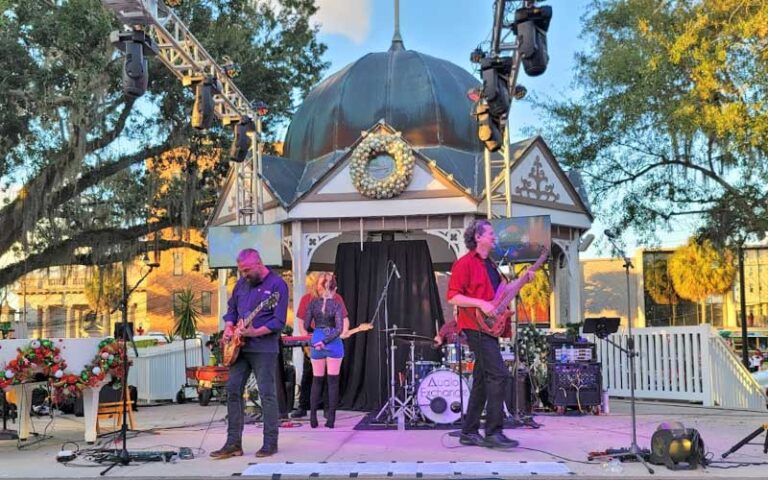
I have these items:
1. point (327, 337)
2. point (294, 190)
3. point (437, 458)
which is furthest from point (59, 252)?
point (437, 458)

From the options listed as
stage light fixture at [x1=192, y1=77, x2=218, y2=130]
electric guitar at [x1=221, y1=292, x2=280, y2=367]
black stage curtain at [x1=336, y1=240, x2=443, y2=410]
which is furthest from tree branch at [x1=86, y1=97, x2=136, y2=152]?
electric guitar at [x1=221, y1=292, x2=280, y2=367]

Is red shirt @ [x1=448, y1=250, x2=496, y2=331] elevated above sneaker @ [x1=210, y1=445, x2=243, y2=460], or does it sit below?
above

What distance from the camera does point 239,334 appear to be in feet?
20.7

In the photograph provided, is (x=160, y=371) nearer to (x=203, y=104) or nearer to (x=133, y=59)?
(x=203, y=104)

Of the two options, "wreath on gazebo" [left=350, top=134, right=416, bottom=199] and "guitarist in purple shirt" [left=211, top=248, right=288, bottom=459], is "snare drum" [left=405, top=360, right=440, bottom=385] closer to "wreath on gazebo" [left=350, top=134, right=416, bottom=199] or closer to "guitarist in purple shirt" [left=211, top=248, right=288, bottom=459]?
"guitarist in purple shirt" [left=211, top=248, right=288, bottom=459]

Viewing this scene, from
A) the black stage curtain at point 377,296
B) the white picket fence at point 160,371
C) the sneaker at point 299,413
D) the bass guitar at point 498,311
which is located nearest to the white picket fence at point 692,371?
the black stage curtain at point 377,296

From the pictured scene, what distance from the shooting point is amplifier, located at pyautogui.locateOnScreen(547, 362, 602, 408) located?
32.0 feet

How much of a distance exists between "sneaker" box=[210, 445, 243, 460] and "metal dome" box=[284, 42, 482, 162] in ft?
23.3

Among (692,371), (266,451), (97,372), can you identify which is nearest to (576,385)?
(692,371)

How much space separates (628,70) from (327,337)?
10.1 meters

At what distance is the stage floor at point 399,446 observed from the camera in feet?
18.7

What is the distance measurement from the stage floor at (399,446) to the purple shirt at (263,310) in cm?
96

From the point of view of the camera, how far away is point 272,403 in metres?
6.46

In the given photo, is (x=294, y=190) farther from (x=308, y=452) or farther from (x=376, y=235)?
(x=308, y=452)
